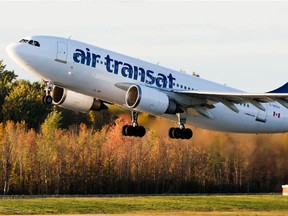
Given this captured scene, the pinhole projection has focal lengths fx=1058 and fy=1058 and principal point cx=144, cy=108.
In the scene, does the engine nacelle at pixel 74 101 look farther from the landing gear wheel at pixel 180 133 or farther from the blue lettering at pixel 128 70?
the landing gear wheel at pixel 180 133

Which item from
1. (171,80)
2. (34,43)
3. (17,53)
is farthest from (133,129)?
(17,53)

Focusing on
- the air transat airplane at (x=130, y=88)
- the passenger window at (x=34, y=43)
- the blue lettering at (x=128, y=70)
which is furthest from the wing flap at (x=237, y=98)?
the passenger window at (x=34, y=43)

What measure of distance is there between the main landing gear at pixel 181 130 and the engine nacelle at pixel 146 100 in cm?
329

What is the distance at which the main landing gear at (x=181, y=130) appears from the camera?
6781cm

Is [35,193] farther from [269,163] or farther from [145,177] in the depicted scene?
[269,163]

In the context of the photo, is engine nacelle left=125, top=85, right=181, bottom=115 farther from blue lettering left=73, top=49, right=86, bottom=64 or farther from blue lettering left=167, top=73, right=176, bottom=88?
blue lettering left=73, top=49, right=86, bottom=64

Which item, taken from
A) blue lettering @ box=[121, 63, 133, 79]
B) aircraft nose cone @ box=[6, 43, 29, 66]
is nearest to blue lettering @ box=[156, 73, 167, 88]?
blue lettering @ box=[121, 63, 133, 79]

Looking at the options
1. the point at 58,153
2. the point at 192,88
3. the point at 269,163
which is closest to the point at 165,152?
the point at 58,153

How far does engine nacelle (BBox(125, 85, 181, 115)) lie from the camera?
6350 centimetres

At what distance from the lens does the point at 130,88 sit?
63.8 metres

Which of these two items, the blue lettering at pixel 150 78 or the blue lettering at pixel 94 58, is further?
the blue lettering at pixel 150 78

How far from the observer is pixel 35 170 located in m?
131

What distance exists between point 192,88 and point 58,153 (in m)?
63.1

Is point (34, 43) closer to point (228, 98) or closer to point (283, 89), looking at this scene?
point (228, 98)
